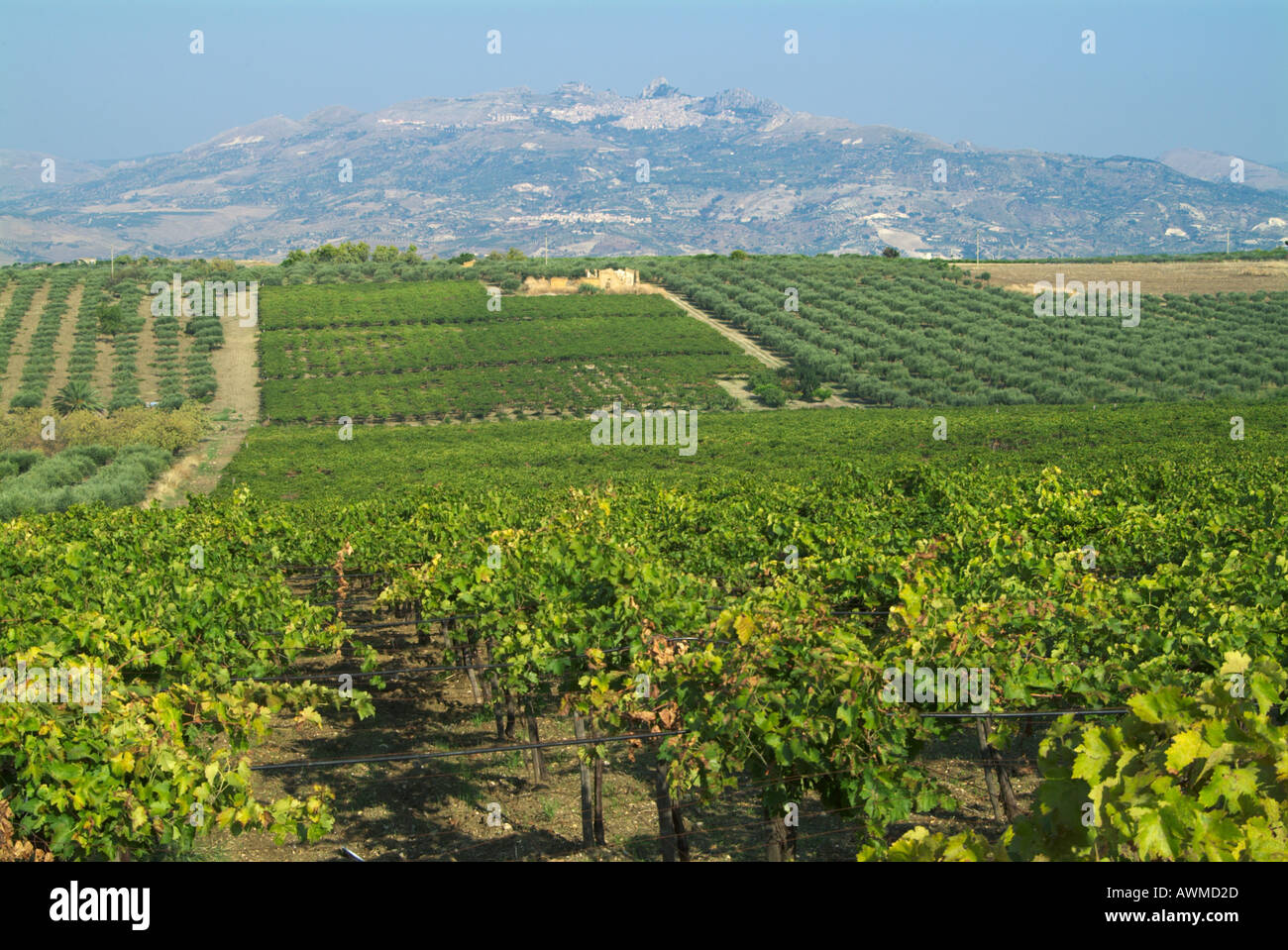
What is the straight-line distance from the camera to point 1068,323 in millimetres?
90438

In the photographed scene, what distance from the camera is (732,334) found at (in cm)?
9256

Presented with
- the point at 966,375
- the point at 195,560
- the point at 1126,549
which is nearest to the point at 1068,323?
the point at 966,375

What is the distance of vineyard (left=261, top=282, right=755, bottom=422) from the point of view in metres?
71.7

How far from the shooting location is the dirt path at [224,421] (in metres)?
47.7

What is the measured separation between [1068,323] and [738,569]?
86213mm

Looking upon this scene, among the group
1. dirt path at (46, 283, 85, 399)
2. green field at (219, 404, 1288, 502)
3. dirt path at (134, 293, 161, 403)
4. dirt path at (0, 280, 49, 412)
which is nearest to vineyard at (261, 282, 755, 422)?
dirt path at (134, 293, 161, 403)

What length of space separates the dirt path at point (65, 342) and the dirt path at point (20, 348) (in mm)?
2169

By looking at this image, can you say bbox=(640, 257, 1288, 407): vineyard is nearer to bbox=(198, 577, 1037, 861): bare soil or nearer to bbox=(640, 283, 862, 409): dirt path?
bbox=(640, 283, 862, 409): dirt path

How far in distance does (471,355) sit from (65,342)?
3451 cm

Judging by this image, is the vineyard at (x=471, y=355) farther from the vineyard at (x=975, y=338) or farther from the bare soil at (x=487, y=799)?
the bare soil at (x=487, y=799)

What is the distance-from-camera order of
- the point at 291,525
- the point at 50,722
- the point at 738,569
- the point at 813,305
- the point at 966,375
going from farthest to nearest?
the point at 813,305 < the point at 966,375 < the point at 291,525 < the point at 738,569 < the point at 50,722

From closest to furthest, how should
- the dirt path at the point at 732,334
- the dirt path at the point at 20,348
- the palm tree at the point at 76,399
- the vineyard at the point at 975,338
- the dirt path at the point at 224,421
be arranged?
1. the dirt path at the point at 224,421
2. the palm tree at the point at 76,399
3. the dirt path at the point at 20,348
4. the vineyard at the point at 975,338
5. the dirt path at the point at 732,334

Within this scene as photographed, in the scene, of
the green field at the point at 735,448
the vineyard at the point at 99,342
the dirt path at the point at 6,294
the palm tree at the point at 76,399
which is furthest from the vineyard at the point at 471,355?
the dirt path at the point at 6,294

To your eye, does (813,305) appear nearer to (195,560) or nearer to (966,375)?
(966,375)
